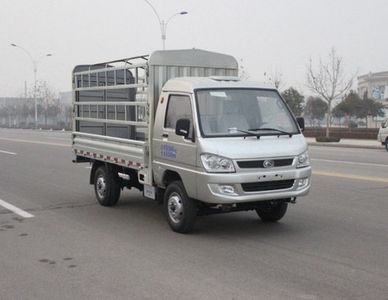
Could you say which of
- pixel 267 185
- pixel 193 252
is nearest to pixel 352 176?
pixel 267 185

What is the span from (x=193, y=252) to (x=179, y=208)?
1051mm

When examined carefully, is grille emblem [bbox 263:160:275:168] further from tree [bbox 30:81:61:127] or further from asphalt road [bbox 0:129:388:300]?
tree [bbox 30:81:61:127]

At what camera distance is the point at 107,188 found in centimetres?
991

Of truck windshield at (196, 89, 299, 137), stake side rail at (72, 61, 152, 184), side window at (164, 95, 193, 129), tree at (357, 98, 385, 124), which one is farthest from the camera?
tree at (357, 98, 385, 124)

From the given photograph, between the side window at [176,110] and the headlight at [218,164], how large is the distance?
0.81 m

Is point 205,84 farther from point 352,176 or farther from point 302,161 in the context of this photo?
point 352,176

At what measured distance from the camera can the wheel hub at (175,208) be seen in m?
7.58

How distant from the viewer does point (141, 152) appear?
333 inches

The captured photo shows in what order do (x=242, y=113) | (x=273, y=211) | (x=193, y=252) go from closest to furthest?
1. (x=193, y=252)
2. (x=242, y=113)
3. (x=273, y=211)

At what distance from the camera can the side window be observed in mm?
7684

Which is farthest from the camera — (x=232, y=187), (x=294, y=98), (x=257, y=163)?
(x=294, y=98)

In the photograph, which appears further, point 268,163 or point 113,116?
point 113,116

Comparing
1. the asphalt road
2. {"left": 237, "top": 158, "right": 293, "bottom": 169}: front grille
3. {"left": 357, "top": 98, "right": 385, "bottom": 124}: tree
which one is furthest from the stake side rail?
{"left": 357, "top": 98, "right": 385, "bottom": 124}: tree

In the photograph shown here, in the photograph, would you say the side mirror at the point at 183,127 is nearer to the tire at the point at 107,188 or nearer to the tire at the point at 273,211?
the tire at the point at 273,211
